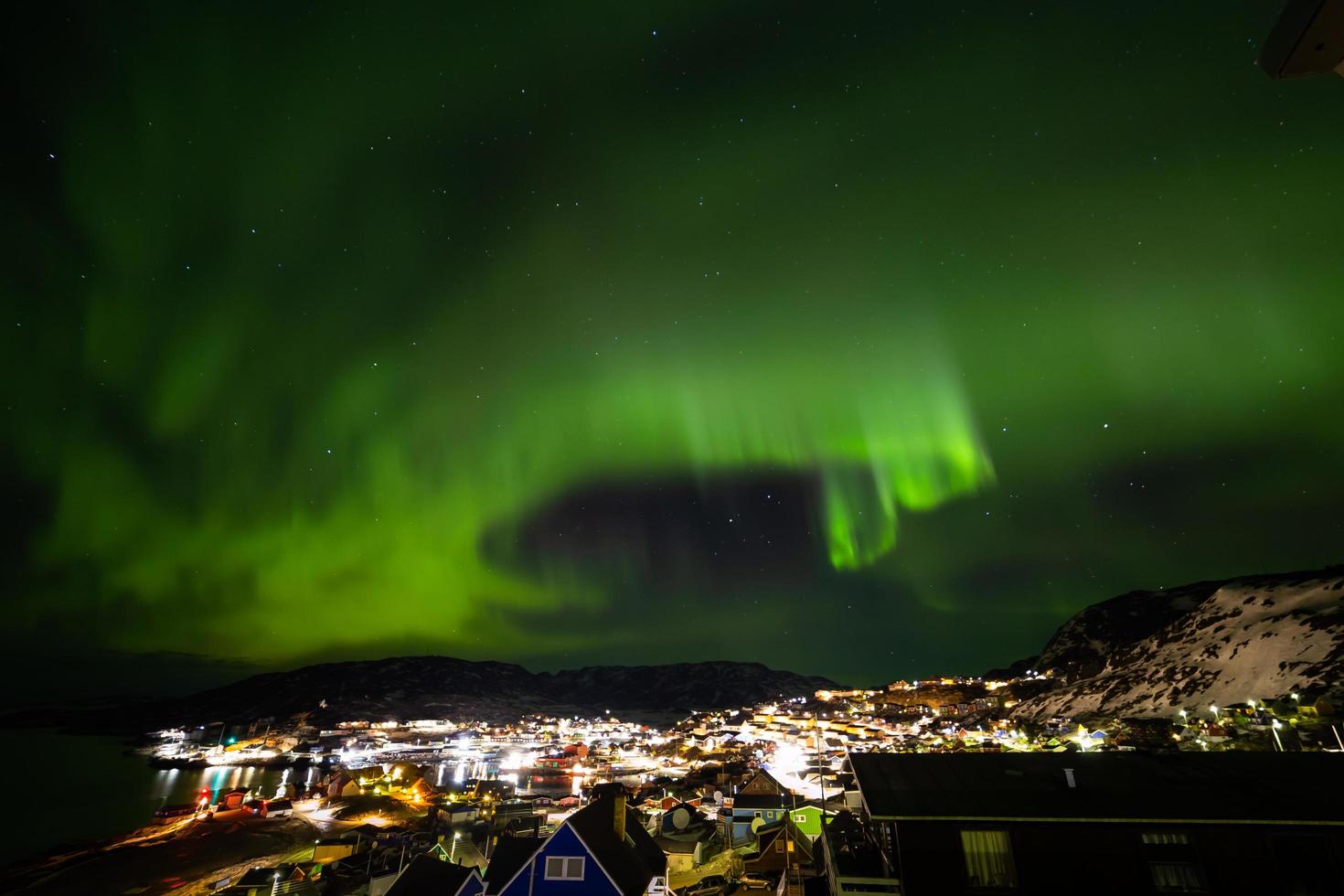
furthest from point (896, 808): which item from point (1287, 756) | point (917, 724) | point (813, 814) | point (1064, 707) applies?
point (917, 724)

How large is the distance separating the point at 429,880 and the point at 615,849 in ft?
28.9

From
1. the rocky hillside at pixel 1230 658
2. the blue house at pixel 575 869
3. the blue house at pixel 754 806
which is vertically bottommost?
the blue house at pixel 754 806

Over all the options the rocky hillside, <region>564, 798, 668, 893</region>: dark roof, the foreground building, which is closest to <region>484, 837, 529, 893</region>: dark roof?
<region>564, 798, 668, 893</region>: dark roof

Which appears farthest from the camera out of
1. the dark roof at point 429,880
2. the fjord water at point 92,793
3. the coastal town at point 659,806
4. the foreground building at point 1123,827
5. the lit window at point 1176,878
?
the fjord water at point 92,793

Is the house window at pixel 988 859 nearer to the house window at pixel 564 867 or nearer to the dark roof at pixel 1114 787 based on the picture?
the dark roof at pixel 1114 787

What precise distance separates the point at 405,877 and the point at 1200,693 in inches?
4794

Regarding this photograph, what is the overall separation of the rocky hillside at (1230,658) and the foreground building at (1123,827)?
86682 mm

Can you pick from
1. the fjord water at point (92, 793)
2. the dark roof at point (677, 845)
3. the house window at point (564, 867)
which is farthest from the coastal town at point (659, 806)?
the fjord water at point (92, 793)

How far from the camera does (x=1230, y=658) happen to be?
354 feet

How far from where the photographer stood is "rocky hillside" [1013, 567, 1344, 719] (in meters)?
90.6

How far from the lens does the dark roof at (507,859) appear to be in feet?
83.3

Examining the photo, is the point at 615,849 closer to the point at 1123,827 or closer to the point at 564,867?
the point at 564,867

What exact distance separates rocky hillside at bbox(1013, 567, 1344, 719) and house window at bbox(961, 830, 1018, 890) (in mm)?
91742

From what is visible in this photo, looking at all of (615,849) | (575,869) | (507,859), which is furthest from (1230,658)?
(507,859)
